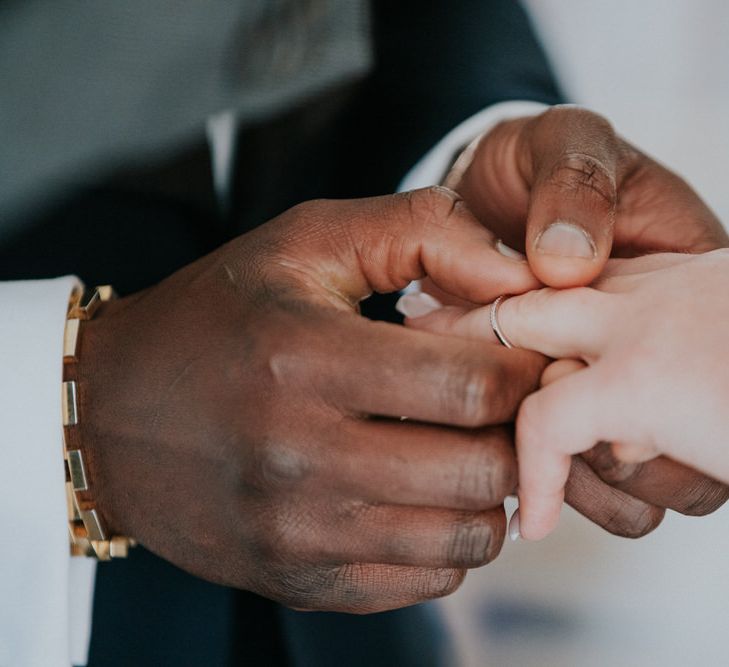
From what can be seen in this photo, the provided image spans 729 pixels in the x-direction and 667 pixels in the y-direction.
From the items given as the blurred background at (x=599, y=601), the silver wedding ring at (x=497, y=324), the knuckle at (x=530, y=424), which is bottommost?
the blurred background at (x=599, y=601)

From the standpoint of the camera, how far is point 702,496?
0.64 m

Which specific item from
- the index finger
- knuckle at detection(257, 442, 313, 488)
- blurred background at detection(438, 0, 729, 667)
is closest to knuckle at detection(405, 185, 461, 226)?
the index finger

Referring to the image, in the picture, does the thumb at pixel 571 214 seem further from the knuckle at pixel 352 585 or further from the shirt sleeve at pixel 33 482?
the shirt sleeve at pixel 33 482

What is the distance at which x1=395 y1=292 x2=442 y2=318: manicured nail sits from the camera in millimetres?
814

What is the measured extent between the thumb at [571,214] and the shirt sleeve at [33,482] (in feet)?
1.41

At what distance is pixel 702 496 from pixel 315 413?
342 millimetres

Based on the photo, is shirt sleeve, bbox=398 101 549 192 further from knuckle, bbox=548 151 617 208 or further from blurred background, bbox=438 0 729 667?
blurred background, bbox=438 0 729 667

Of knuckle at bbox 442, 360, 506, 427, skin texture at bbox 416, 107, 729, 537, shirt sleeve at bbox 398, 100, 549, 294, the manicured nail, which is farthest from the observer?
shirt sleeve at bbox 398, 100, 549, 294

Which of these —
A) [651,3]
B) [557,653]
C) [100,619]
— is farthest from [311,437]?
[651,3]

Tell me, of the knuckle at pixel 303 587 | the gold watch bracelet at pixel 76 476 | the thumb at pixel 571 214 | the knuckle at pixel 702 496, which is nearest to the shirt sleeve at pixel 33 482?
the gold watch bracelet at pixel 76 476

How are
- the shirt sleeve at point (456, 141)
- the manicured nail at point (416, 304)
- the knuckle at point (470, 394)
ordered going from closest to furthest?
the knuckle at point (470, 394)
the manicured nail at point (416, 304)
the shirt sleeve at point (456, 141)

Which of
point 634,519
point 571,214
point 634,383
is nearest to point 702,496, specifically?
point 634,519

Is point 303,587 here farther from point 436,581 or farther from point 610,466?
point 610,466

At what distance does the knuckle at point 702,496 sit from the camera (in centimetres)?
63
